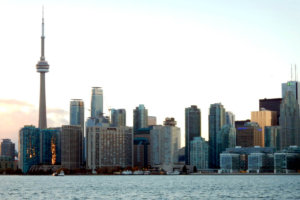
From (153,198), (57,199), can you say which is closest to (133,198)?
(153,198)

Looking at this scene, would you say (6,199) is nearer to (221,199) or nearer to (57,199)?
(57,199)

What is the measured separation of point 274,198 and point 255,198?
438 centimetres

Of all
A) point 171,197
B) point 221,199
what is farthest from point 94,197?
point 221,199

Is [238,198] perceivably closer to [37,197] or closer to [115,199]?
[115,199]

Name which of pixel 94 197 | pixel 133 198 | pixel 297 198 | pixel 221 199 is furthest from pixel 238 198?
pixel 94 197

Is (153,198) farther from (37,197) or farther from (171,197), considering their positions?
(37,197)

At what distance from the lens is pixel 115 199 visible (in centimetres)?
15550

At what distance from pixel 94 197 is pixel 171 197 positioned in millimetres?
18638

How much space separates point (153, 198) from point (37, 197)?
28.3 m

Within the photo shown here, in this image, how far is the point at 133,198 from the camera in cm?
16012

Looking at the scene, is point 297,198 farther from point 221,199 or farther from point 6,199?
point 6,199

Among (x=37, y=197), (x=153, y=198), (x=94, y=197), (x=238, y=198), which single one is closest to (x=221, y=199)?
(x=238, y=198)

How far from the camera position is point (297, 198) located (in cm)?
15462

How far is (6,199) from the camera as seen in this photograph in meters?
156
